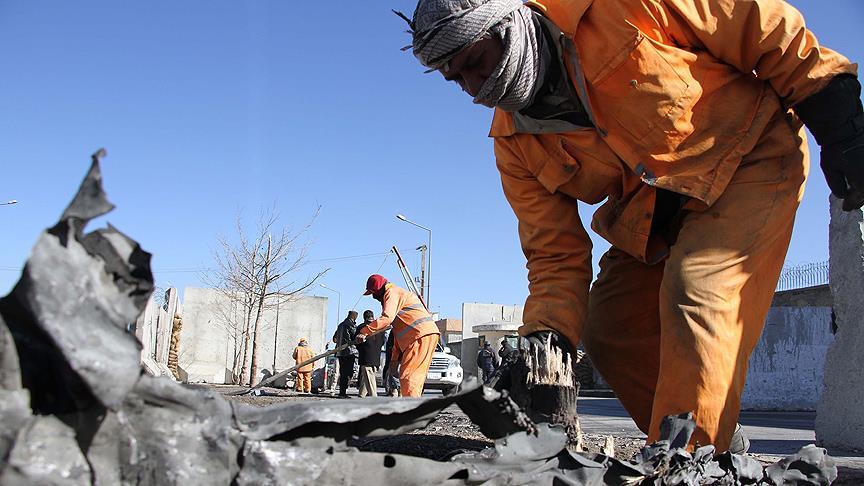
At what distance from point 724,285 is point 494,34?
111 centimetres

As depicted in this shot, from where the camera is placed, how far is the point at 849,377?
497cm

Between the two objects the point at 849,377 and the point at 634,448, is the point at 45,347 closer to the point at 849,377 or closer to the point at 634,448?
the point at 634,448

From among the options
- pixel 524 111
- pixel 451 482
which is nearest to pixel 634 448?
pixel 524 111

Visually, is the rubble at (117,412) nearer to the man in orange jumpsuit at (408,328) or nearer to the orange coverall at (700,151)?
the orange coverall at (700,151)

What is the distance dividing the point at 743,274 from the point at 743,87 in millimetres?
627

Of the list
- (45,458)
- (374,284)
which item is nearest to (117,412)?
(45,458)

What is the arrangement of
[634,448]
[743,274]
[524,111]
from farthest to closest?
[634,448] → [524,111] → [743,274]

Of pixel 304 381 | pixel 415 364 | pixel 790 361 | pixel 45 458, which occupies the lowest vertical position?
pixel 304 381

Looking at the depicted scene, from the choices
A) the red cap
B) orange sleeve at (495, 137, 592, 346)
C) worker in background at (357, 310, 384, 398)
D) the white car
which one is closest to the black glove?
orange sleeve at (495, 137, 592, 346)

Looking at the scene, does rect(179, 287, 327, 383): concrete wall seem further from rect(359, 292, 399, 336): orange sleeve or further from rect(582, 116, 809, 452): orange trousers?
rect(582, 116, 809, 452): orange trousers

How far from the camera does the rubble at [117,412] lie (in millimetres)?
962

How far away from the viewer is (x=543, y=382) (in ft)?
7.41

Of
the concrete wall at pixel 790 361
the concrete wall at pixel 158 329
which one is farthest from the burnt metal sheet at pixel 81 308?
the concrete wall at pixel 790 361

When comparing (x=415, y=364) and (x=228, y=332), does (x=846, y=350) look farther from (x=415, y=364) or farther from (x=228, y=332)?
(x=228, y=332)
